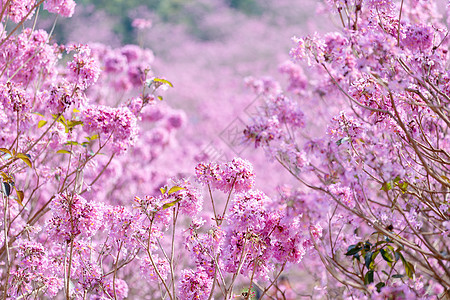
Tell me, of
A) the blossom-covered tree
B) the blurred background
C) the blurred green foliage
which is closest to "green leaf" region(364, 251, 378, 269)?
the blossom-covered tree

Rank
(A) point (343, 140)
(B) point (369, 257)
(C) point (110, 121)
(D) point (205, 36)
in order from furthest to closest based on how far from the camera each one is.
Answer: (D) point (205, 36), (C) point (110, 121), (A) point (343, 140), (B) point (369, 257)

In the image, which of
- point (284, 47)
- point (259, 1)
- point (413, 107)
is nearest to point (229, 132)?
point (413, 107)

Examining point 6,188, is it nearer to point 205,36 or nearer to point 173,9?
point 205,36

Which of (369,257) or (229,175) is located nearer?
(369,257)

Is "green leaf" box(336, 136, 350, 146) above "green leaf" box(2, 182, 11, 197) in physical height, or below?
above

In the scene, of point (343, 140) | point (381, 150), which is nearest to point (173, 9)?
point (343, 140)

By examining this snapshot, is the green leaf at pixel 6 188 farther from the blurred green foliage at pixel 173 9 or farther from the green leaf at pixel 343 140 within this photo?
the blurred green foliage at pixel 173 9

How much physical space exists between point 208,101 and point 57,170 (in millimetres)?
17808

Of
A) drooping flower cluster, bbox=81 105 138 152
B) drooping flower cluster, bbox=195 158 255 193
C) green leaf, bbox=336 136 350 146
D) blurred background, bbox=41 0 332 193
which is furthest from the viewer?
blurred background, bbox=41 0 332 193

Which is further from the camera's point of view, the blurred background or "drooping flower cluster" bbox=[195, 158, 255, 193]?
the blurred background

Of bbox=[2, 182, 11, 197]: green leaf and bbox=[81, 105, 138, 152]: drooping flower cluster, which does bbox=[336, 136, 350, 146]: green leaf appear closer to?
bbox=[81, 105, 138, 152]: drooping flower cluster

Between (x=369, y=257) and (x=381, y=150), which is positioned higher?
(x=381, y=150)

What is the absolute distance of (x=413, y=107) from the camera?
10.3ft

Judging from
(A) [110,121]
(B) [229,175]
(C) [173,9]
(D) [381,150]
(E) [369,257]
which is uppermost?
(C) [173,9]
